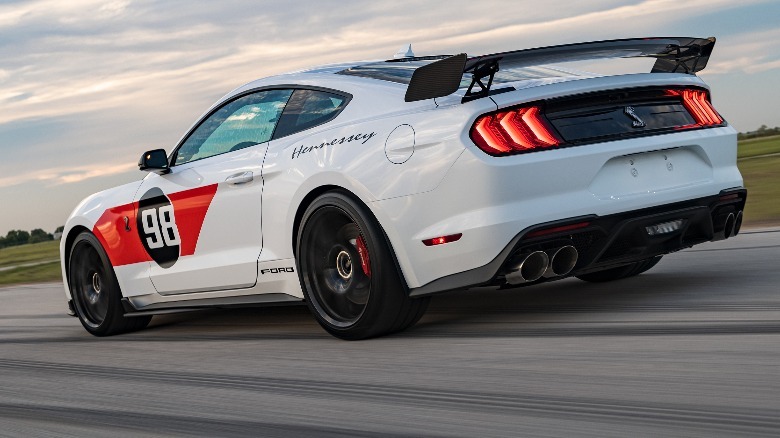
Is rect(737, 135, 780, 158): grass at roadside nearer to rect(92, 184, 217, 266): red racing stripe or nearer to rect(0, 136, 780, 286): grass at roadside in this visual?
rect(0, 136, 780, 286): grass at roadside

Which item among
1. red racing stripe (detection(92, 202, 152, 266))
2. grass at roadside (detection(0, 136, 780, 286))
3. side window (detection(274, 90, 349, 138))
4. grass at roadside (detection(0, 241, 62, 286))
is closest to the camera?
side window (detection(274, 90, 349, 138))

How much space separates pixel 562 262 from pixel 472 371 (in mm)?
879

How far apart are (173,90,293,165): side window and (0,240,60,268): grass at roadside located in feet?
43.5

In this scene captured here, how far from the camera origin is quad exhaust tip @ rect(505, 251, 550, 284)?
4.91 meters

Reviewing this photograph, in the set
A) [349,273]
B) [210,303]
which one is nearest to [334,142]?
[349,273]

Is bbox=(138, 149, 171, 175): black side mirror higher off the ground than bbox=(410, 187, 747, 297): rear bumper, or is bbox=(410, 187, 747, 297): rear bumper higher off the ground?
bbox=(138, 149, 171, 175): black side mirror

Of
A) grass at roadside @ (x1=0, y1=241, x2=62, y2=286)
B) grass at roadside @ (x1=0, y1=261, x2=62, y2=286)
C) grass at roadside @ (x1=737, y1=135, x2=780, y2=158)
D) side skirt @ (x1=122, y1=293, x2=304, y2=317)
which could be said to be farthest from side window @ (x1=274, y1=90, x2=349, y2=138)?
grass at roadside @ (x1=737, y1=135, x2=780, y2=158)

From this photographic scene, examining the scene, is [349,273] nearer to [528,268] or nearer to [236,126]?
[528,268]

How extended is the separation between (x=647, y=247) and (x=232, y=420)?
7.08ft

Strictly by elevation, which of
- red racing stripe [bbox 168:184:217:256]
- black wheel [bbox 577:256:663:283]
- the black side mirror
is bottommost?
black wheel [bbox 577:256:663:283]

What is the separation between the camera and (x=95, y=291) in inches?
301

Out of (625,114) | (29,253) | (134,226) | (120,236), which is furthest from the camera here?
(29,253)

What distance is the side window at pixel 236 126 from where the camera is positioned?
614 cm

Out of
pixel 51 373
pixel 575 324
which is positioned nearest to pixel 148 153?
pixel 51 373
